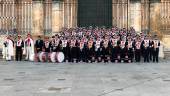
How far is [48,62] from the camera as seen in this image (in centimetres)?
2545

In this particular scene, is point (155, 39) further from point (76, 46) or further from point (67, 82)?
point (67, 82)

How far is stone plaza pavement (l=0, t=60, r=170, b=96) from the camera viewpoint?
15398 mm

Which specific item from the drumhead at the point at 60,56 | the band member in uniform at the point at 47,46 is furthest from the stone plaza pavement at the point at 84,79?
the band member in uniform at the point at 47,46

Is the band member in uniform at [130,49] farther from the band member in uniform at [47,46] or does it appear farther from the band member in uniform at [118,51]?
the band member in uniform at [47,46]

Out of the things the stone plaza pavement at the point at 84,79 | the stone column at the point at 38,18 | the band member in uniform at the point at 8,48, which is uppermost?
the stone column at the point at 38,18

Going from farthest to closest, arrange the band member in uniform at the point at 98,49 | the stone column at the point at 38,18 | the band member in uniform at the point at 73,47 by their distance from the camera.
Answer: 1. the stone column at the point at 38,18
2. the band member in uniform at the point at 73,47
3. the band member in uniform at the point at 98,49

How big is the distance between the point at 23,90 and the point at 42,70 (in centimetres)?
573

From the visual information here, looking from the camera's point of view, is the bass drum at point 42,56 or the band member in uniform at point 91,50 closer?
the band member in uniform at point 91,50

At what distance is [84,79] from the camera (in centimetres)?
1812

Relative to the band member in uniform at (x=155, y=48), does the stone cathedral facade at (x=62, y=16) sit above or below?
above

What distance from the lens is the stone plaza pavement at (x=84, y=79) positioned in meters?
15.4

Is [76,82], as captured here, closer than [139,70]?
Yes

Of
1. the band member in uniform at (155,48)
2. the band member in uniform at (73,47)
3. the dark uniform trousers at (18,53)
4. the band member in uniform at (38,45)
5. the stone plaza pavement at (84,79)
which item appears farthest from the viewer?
the dark uniform trousers at (18,53)

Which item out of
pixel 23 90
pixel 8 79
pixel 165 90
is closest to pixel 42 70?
pixel 8 79
